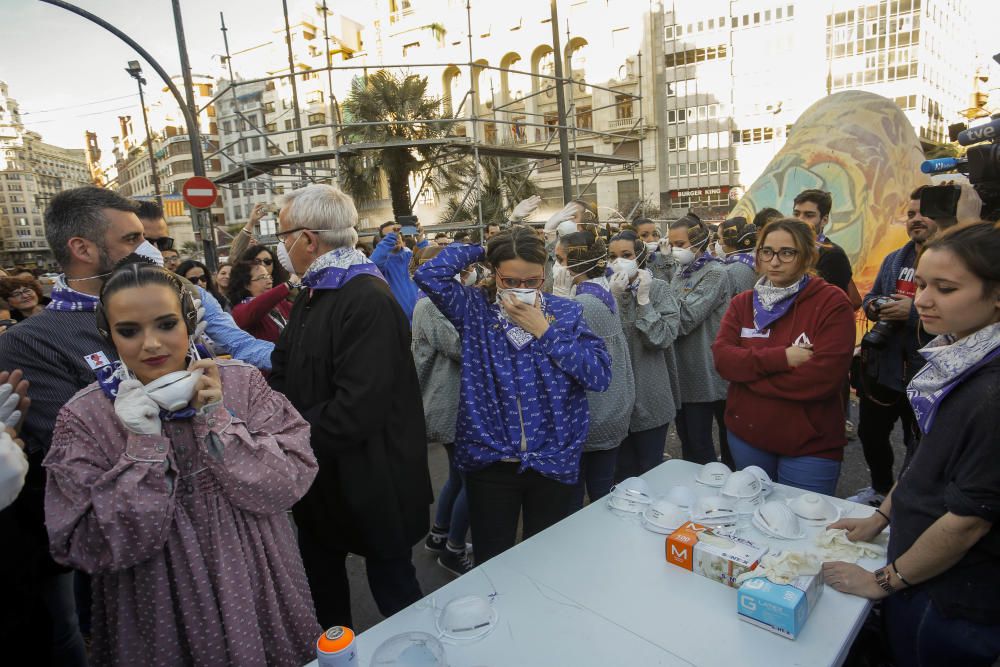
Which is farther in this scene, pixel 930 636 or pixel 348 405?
pixel 348 405

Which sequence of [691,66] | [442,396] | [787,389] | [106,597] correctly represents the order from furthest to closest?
[691,66] < [442,396] < [787,389] < [106,597]

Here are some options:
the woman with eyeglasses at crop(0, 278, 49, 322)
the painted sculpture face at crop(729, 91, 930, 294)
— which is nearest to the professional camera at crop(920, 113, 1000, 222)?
the painted sculpture face at crop(729, 91, 930, 294)

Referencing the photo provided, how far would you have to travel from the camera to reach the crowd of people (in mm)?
1499

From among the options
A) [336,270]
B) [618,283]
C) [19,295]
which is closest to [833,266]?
[618,283]

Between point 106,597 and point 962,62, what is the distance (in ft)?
192

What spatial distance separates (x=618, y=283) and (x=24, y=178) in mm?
125727

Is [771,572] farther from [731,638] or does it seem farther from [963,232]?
[963,232]

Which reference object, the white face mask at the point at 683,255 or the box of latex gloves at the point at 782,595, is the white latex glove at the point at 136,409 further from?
the white face mask at the point at 683,255

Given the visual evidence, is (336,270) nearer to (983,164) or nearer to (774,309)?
(774,309)

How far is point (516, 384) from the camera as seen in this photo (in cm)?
229

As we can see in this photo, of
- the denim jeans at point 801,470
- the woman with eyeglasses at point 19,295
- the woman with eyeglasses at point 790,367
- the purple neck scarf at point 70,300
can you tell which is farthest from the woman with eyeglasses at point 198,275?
the denim jeans at point 801,470

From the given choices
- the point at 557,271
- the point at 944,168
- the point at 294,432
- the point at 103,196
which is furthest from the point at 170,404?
the point at 944,168

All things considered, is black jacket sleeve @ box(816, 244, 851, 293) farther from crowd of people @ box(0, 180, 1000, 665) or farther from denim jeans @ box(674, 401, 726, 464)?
denim jeans @ box(674, 401, 726, 464)

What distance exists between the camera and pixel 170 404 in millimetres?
1418
